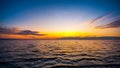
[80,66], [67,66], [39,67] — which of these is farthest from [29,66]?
[80,66]

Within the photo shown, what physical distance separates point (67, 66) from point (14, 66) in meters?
2.84

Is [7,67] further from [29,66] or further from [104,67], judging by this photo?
[104,67]

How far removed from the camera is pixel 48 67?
612cm

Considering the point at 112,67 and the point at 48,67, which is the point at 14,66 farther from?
the point at 112,67

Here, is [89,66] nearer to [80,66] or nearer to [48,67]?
[80,66]

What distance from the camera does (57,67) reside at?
6.15 metres

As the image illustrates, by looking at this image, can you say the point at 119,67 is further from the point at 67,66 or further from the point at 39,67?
the point at 39,67

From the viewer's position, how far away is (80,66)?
20.7 feet

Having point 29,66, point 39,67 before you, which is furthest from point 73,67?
point 29,66

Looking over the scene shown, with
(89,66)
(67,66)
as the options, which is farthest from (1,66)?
Result: (89,66)

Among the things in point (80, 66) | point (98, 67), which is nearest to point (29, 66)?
point (80, 66)

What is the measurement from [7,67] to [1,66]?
1.49ft

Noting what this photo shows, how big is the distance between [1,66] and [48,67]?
2.54 m

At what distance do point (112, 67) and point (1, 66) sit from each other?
587 cm
